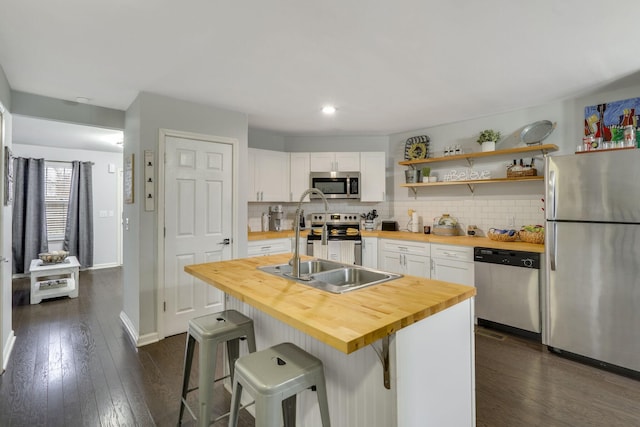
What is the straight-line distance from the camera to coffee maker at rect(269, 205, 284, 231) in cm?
472

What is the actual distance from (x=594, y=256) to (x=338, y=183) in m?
2.99

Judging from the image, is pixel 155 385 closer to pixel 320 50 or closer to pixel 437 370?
pixel 437 370

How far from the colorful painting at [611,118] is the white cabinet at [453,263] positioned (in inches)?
63.8

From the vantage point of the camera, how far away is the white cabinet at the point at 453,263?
3.46 m

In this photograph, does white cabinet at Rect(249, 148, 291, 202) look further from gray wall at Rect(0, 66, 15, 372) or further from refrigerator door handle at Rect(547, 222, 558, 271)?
refrigerator door handle at Rect(547, 222, 558, 271)

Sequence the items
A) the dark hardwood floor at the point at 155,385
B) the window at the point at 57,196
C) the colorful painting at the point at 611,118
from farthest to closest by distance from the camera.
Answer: the window at the point at 57,196
the colorful painting at the point at 611,118
the dark hardwood floor at the point at 155,385

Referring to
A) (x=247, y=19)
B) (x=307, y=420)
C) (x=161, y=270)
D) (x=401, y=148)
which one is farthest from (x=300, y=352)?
(x=401, y=148)

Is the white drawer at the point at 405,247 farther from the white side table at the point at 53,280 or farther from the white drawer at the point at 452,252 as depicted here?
the white side table at the point at 53,280

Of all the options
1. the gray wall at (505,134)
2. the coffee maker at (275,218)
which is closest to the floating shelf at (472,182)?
the gray wall at (505,134)

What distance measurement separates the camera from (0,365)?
2.46 m

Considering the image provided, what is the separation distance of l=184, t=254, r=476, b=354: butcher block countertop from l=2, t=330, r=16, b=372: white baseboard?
1991 mm

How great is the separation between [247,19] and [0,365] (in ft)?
10.2

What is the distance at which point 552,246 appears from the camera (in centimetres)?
277

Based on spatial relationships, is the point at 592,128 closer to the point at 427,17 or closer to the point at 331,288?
the point at 427,17
